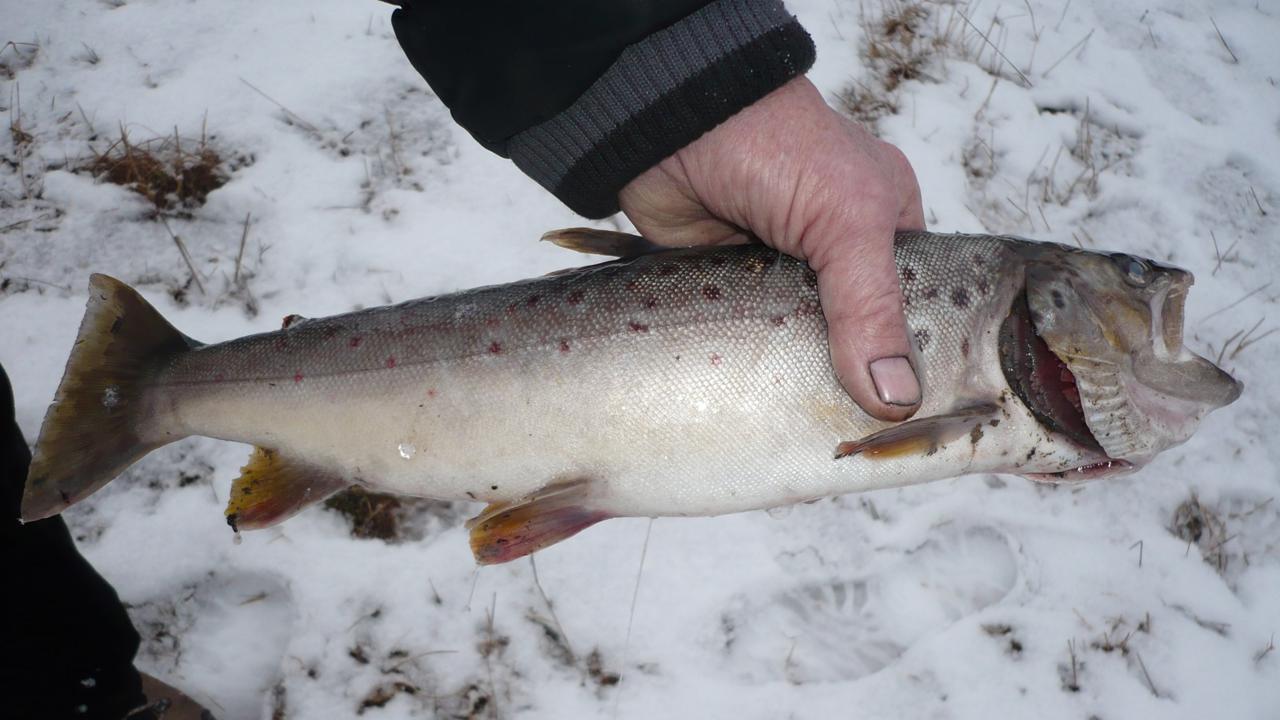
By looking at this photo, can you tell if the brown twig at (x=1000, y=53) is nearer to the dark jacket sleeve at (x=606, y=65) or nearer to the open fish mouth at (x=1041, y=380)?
the open fish mouth at (x=1041, y=380)

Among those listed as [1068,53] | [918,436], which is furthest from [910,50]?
[918,436]

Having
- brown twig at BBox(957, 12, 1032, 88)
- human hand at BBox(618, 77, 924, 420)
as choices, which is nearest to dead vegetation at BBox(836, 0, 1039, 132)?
brown twig at BBox(957, 12, 1032, 88)

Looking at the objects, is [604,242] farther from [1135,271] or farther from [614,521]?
[1135,271]

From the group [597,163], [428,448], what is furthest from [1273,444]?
[428,448]

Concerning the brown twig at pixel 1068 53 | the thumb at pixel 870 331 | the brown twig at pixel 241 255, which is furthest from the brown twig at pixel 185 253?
the brown twig at pixel 1068 53

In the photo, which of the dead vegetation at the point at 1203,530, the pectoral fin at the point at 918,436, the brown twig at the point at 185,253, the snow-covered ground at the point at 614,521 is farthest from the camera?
the brown twig at the point at 185,253

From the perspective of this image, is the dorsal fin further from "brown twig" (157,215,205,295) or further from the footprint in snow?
"brown twig" (157,215,205,295)
